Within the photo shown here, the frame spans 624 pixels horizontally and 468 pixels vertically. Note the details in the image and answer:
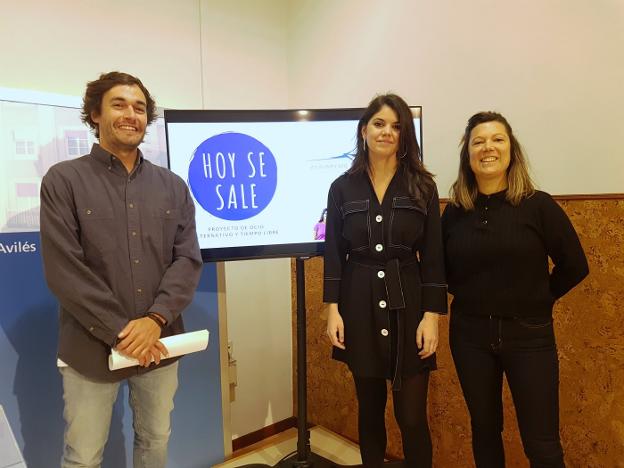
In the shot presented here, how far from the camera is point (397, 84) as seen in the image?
2400mm

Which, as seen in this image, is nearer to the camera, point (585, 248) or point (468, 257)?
point (468, 257)

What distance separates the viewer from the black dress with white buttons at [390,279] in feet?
5.01

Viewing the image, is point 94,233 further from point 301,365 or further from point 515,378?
point 515,378

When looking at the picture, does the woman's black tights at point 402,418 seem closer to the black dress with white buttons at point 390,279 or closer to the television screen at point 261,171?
the black dress with white buttons at point 390,279

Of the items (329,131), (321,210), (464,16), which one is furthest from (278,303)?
(464,16)

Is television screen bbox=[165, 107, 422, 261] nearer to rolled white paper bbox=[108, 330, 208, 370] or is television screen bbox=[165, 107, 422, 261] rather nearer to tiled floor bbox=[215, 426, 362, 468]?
rolled white paper bbox=[108, 330, 208, 370]

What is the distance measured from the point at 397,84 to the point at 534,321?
1446mm

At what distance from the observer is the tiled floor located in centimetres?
250

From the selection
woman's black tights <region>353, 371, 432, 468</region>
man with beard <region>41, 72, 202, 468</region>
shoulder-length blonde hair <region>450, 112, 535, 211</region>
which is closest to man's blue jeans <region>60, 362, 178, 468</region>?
man with beard <region>41, 72, 202, 468</region>

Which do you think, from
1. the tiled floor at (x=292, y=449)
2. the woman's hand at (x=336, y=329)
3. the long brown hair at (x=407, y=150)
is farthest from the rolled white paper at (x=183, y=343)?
the tiled floor at (x=292, y=449)

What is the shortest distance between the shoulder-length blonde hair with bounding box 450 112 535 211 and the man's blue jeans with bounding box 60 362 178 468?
3.92 ft

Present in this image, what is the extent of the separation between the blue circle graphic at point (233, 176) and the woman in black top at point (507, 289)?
0.87 metres

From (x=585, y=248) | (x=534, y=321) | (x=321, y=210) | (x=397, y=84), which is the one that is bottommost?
(x=534, y=321)

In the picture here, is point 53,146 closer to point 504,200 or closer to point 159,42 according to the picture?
point 159,42
